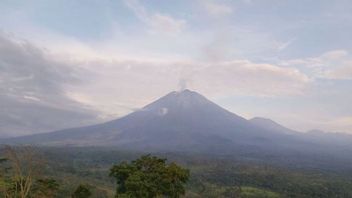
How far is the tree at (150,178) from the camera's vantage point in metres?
34.3

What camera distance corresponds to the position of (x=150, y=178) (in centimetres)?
3516

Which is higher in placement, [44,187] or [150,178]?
[150,178]

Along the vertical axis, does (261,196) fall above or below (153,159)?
below

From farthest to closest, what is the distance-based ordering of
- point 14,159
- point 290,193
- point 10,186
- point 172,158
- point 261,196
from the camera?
point 172,158, point 290,193, point 261,196, point 10,186, point 14,159

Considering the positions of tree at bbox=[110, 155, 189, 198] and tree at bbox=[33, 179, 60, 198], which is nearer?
tree at bbox=[110, 155, 189, 198]

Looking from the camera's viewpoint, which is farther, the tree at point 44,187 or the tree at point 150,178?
the tree at point 44,187

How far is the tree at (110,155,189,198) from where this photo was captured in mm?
34312

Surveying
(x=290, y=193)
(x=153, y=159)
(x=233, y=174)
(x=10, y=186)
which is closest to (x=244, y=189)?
(x=290, y=193)

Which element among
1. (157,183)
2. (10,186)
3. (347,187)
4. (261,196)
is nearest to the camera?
(10,186)

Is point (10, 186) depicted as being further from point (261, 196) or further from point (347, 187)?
point (347, 187)

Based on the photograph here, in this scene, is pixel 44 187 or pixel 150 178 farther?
pixel 44 187

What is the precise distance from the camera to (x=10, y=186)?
3306 cm

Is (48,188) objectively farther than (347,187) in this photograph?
No

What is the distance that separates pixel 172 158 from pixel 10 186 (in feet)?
546
